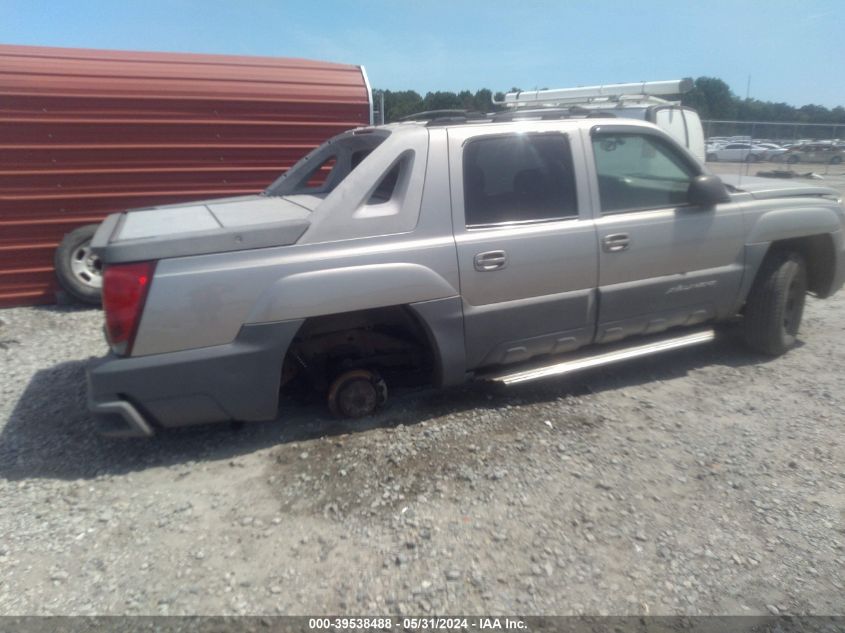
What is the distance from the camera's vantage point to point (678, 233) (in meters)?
4.75

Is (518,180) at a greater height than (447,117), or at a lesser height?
lesser

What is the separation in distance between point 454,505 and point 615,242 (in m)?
2.13

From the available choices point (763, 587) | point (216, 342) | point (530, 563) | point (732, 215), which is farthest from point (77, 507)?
point (732, 215)

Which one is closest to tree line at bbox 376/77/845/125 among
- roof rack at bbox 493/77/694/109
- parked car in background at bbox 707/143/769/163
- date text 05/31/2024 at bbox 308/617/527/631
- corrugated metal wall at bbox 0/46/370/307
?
parked car in background at bbox 707/143/769/163

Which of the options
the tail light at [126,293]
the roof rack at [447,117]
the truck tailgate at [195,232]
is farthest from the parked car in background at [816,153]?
the tail light at [126,293]

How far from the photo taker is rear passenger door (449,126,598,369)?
414cm

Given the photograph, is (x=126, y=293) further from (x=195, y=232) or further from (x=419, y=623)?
(x=419, y=623)

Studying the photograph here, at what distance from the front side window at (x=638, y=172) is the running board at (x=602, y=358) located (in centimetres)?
97

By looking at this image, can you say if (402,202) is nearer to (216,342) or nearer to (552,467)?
(216,342)

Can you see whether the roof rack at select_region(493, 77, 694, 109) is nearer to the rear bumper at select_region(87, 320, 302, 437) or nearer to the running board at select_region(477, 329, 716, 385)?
the running board at select_region(477, 329, 716, 385)

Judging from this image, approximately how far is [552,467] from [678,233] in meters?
2.03

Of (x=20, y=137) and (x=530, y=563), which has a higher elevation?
(x=20, y=137)

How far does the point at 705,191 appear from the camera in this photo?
4738mm

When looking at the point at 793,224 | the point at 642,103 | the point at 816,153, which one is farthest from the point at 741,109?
the point at 793,224
